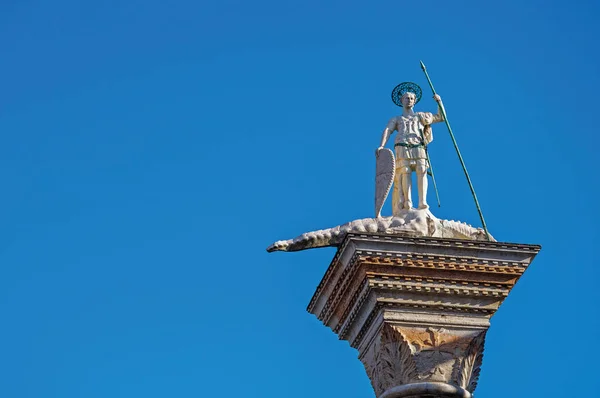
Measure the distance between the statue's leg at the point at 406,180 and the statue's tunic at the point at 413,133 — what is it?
0.12m

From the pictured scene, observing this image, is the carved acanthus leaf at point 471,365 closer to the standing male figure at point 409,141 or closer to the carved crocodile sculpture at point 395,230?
the carved crocodile sculpture at point 395,230

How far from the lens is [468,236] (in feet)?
68.9

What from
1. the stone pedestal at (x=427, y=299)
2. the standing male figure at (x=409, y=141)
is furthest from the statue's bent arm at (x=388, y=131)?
the stone pedestal at (x=427, y=299)

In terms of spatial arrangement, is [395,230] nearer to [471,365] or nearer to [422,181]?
[422,181]

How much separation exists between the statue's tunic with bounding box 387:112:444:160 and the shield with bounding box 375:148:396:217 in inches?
8.5

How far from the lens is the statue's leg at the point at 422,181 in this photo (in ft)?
71.2

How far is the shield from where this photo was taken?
21766 millimetres

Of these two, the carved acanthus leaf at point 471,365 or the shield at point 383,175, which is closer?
the carved acanthus leaf at point 471,365

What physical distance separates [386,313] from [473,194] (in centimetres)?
292

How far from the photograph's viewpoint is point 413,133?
A: 2236 cm

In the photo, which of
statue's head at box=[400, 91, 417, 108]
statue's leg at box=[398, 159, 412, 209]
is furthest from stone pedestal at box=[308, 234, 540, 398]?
statue's head at box=[400, 91, 417, 108]

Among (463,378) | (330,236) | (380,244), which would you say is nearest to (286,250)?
(330,236)

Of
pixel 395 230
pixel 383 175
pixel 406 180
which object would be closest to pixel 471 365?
pixel 395 230

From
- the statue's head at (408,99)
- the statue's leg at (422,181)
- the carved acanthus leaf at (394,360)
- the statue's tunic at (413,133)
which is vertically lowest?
the carved acanthus leaf at (394,360)
